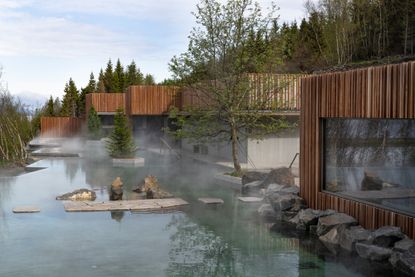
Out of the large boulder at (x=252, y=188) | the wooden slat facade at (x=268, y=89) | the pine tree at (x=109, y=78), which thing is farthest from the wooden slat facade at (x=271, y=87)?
the pine tree at (x=109, y=78)

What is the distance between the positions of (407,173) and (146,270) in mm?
4452

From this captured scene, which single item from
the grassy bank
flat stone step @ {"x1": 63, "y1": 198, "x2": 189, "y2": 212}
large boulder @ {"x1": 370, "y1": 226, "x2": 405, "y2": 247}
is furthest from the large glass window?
the grassy bank

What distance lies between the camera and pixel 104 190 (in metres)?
15.6

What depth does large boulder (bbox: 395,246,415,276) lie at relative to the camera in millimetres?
7538

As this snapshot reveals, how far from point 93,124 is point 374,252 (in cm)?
3148

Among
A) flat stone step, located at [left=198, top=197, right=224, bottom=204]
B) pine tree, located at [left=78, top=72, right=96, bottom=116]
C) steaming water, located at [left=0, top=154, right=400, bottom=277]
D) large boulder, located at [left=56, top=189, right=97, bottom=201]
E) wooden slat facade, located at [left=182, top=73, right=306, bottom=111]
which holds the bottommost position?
steaming water, located at [left=0, top=154, right=400, bottom=277]

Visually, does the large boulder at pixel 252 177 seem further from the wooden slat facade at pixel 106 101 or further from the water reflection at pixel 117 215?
the wooden slat facade at pixel 106 101

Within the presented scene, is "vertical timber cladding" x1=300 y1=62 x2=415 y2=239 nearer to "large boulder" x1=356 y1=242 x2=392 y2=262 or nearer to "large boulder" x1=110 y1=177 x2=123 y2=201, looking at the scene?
"large boulder" x1=356 y1=242 x2=392 y2=262

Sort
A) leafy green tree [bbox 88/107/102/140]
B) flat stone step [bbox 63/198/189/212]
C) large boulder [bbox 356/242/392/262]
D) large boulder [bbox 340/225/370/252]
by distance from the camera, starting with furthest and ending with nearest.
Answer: leafy green tree [bbox 88/107/102/140] → flat stone step [bbox 63/198/189/212] → large boulder [bbox 340/225/370/252] → large boulder [bbox 356/242/392/262]

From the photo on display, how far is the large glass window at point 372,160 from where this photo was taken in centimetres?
869

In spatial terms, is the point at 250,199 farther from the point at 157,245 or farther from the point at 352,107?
the point at 157,245

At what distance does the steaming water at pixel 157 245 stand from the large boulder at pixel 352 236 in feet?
1.36

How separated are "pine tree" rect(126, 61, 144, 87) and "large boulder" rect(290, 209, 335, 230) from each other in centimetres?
4395

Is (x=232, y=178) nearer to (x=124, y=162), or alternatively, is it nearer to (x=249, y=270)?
(x=124, y=162)
